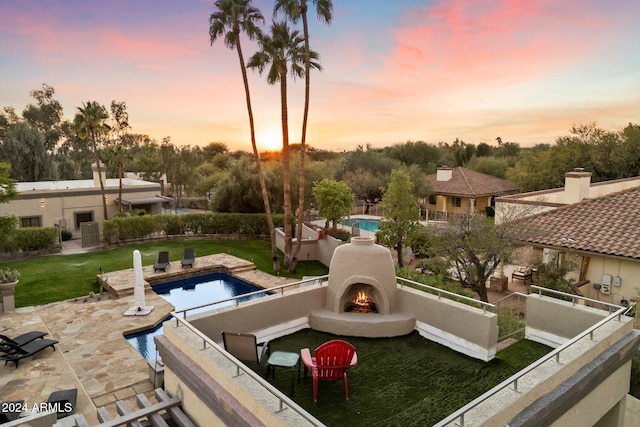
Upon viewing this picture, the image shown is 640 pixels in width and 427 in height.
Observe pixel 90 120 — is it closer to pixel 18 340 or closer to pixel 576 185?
pixel 18 340

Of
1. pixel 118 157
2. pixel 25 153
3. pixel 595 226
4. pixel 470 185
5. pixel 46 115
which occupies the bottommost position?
pixel 595 226

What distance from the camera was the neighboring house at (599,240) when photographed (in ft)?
40.4

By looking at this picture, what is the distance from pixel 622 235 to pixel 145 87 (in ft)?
94.3

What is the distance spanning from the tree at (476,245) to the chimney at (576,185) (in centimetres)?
792

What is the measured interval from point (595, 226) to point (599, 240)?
1.16 meters

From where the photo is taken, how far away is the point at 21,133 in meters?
40.4

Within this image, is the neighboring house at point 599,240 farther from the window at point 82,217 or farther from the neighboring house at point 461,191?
the window at point 82,217

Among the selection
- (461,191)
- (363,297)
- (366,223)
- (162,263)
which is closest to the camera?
(363,297)

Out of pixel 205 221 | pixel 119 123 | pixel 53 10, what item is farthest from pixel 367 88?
pixel 119 123

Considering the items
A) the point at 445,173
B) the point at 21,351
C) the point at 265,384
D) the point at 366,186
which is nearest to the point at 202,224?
the point at 21,351

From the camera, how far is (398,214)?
20156mm

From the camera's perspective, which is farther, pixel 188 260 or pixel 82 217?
pixel 82 217

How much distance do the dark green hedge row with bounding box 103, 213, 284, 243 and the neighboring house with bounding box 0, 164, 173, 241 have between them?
4.74 m

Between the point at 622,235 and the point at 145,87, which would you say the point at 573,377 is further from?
the point at 145,87
